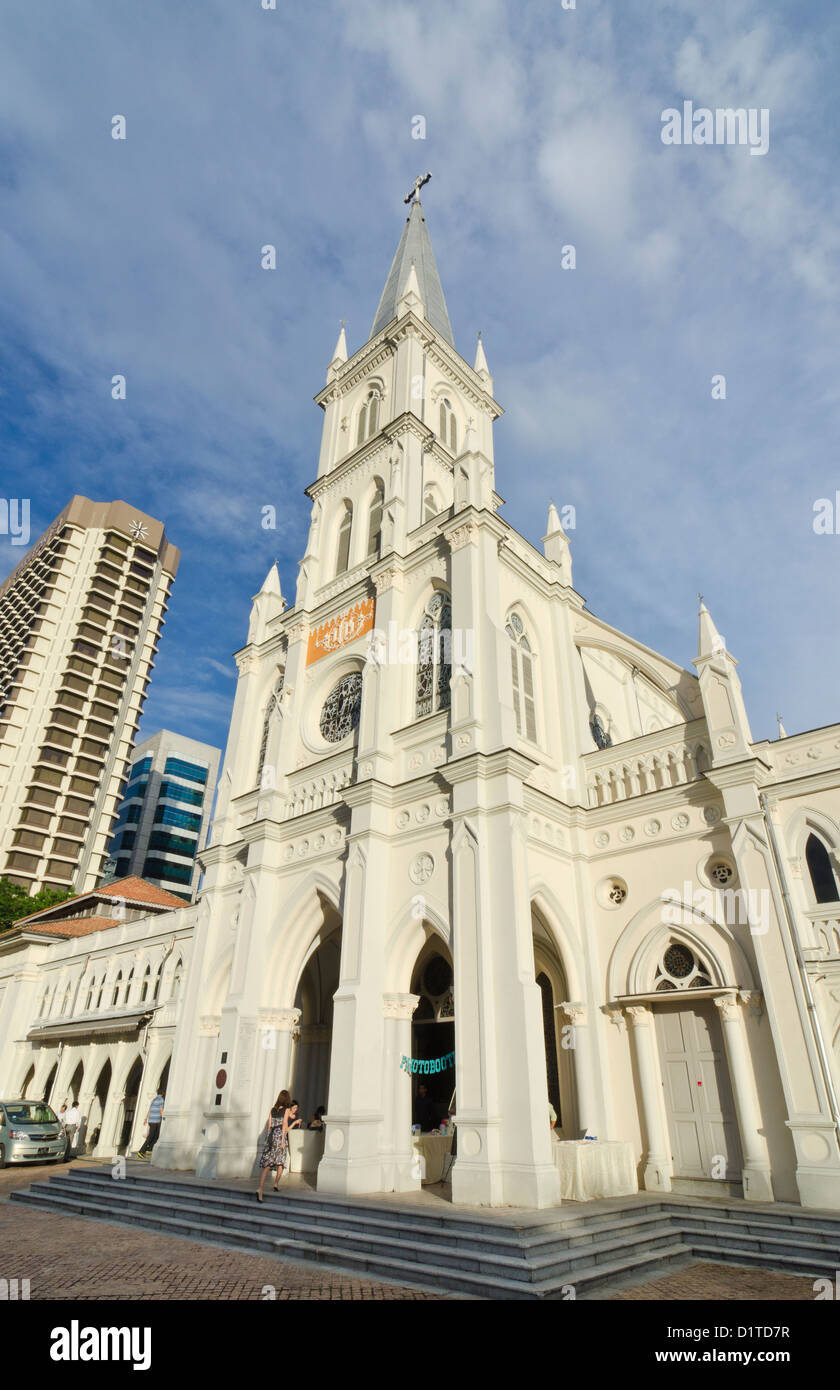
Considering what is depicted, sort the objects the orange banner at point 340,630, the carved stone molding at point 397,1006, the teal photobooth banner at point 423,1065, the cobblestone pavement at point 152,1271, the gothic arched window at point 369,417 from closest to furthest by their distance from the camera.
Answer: the cobblestone pavement at point 152,1271 < the teal photobooth banner at point 423,1065 < the carved stone molding at point 397,1006 < the orange banner at point 340,630 < the gothic arched window at point 369,417

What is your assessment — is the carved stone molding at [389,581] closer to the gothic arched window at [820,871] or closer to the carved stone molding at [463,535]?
the carved stone molding at [463,535]

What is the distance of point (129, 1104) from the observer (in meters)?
23.2

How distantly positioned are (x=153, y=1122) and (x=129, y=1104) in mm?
3938

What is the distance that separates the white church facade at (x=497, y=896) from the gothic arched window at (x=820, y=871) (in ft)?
0.18

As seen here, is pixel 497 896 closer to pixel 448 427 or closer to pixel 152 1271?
pixel 152 1271

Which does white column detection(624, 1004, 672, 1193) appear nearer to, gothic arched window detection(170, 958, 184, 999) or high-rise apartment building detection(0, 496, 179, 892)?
gothic arched window detection(170, 958, 184, 999)

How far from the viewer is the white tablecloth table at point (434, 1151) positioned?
14.5 metres

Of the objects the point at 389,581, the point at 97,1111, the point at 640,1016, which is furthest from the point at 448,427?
the point at 97,1111

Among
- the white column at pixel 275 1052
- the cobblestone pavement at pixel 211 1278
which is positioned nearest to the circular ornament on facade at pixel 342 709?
the white column at pixel 275 1052
